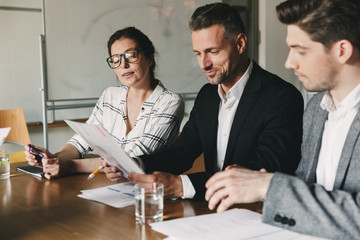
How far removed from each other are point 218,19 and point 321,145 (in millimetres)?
769

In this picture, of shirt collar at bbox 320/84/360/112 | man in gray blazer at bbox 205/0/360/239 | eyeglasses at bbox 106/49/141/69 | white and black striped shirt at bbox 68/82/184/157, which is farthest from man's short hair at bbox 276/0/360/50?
eyeglasses at bbox 106/49/141/69

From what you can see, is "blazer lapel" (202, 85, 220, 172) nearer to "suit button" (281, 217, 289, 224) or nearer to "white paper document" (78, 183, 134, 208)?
"white paper document" (78, 183, 134, 208)

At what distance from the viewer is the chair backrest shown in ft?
11.5

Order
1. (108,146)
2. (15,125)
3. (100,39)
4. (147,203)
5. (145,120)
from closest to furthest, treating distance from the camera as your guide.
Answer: (147,203)
(108,146)
(145,120)
(15,125)
(100,39)

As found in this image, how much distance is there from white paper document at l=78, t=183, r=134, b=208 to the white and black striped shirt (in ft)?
1.39

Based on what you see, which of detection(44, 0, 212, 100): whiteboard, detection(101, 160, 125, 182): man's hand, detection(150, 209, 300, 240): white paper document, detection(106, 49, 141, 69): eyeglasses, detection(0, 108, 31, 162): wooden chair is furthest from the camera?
detection(44, 0, 212, 100): whiteboard

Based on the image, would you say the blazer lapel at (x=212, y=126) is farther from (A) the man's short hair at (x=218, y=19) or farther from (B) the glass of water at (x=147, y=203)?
(B) the glass of water at (x=147, y=203)

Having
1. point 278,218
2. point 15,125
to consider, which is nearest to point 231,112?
point 278,218

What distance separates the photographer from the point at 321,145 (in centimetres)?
144

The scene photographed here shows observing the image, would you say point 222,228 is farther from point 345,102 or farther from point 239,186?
point 345,102

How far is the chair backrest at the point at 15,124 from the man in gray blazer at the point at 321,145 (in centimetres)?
268

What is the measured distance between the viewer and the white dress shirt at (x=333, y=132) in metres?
1.31

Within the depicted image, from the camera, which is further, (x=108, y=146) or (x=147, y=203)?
(x=108, y=146)

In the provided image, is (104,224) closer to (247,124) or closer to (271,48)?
(247,124)
